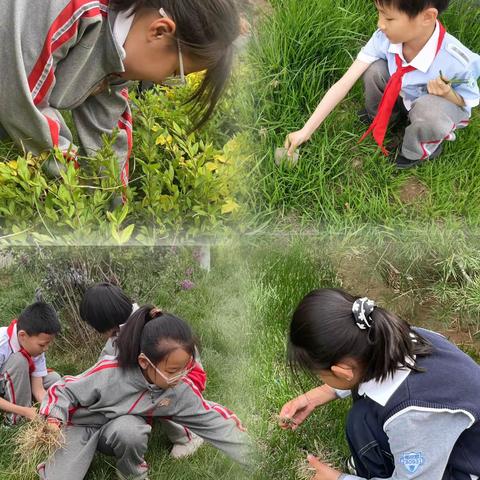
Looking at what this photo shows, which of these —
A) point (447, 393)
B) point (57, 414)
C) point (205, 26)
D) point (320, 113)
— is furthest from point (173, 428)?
point (320, 113)

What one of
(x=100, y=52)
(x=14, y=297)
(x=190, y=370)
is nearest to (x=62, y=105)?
(x=100, y=52)

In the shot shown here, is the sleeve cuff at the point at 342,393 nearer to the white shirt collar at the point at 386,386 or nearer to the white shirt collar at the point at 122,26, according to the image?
the white shirt collar at the point at 386,386

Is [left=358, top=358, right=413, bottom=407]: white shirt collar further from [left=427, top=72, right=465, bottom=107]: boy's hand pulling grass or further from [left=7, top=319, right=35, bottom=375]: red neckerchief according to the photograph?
[left=427, top=72, right=465, bottom=107]: boy's hand pulling grass

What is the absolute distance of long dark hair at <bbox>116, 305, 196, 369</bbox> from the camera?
1712mm

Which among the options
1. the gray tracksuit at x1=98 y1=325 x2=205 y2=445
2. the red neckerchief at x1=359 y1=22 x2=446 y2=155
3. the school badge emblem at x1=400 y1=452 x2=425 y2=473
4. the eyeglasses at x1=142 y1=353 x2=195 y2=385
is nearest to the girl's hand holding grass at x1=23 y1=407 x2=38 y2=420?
the gray tracksuit at x1=98 y1=325 x2=205 y2=445

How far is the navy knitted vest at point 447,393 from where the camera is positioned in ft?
5.38

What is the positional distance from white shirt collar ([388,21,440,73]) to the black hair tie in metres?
1.13

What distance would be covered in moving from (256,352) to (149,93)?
0.77m

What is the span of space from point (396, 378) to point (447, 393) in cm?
12

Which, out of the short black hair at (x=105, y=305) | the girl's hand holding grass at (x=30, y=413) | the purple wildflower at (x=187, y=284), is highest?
the purple wildflower at (x=187, y=284)

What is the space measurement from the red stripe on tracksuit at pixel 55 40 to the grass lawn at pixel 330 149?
2.57 ft

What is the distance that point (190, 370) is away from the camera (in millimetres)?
1812

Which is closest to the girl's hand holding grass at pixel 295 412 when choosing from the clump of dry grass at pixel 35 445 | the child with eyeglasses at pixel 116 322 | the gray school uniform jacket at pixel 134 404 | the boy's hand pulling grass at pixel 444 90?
the gray school uniform jacket at pixel 134 404

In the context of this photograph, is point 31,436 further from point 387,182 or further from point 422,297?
point 387,182
